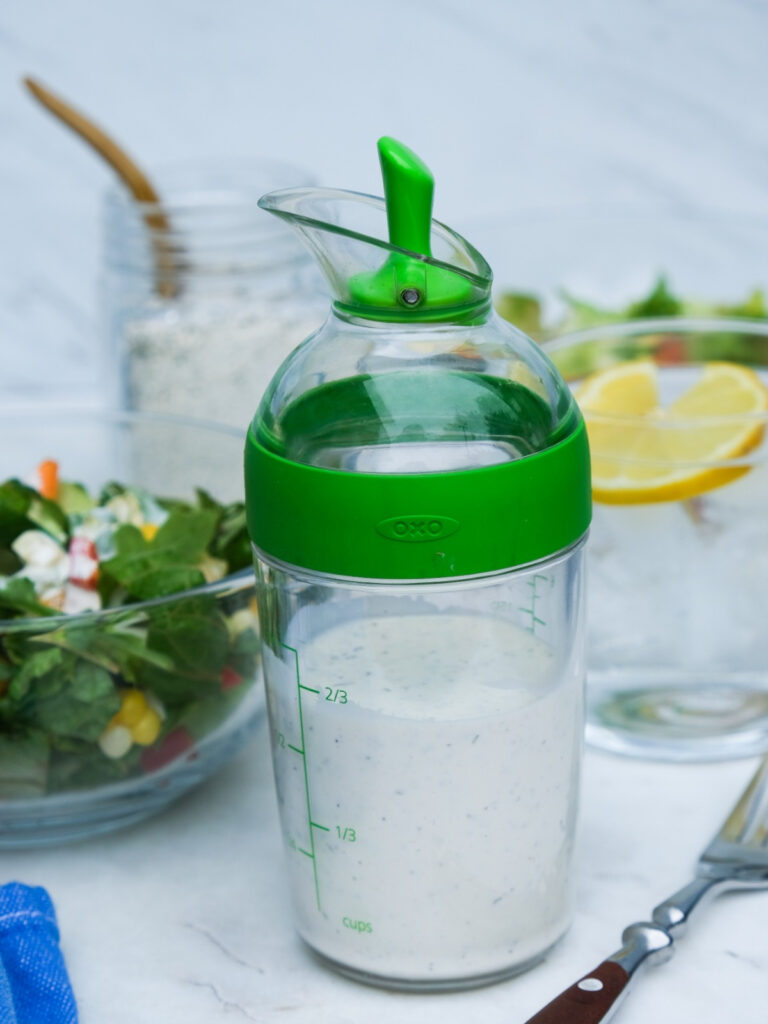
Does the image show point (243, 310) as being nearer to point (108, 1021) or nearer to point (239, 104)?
point (239, 104)

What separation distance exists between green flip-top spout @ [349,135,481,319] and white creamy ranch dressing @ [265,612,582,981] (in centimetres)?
13

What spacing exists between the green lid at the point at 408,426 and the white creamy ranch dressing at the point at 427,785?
0.16 ft

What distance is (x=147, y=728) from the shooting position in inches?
27.5

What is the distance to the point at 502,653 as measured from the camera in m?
0.56

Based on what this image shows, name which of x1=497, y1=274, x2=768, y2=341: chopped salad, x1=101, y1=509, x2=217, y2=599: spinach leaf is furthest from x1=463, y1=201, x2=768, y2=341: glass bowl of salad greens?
x1=101, y1=509, x2=217, y2=599: spinach leaf

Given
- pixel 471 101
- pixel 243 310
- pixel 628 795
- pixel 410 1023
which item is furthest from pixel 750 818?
pixel 471 101

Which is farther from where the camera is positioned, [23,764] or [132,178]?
[132,178]

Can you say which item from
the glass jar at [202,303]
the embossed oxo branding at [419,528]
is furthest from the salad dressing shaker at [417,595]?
the glass jar at [202,303]

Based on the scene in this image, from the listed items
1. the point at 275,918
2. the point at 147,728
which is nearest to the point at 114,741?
the point at 147,728

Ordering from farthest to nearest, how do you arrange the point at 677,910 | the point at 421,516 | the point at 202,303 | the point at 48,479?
the point at 202,303 < the point at 48,479 < the point at 677,910 < the point at 421,516

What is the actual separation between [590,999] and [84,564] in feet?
1.12

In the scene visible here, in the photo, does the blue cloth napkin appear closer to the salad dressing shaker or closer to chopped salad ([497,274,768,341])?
the salad dressing shaker

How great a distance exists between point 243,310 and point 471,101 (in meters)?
0.42

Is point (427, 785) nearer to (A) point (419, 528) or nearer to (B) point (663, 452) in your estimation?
(A) point (419, 528)
